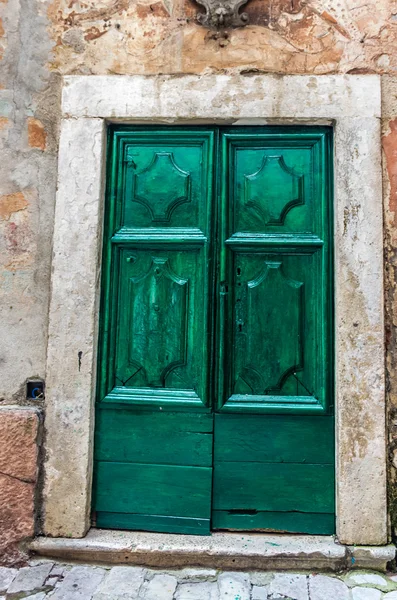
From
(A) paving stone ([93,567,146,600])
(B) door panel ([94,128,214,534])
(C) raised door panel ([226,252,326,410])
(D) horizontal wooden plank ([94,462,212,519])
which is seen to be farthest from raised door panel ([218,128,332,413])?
(A) paving stone ([93,567,146,600])

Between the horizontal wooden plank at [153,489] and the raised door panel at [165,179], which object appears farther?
the raised door panel at [165,179]

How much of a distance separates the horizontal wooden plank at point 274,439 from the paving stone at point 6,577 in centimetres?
115

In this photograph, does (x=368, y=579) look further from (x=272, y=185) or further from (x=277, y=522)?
(x=272, y=185)

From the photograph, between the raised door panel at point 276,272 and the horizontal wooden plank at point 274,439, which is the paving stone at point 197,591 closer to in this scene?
the horizontal wooden plank at point 274,439

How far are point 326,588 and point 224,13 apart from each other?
304cm

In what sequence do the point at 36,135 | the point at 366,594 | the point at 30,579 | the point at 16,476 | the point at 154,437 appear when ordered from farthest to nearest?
the point at 36,135
the point at 154,437
the point at 16,476
the point at 30,579
the point at 366,594

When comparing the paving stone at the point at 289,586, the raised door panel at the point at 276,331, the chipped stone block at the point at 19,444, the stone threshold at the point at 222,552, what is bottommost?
the paving stone at the point at 289,586

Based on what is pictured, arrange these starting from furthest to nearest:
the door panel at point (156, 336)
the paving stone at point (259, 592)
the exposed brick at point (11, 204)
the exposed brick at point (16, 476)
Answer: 1. the exposed brick at point (11, 204)
2. the door panel at point (156, 336)
3. the exposed brick at point (16, 476)
4. the paving stone at point (259, 592)

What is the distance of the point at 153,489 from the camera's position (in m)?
2.53

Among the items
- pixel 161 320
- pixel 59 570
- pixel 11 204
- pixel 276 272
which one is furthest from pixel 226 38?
pixel 59 570

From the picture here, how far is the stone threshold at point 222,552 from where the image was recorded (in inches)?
91.4

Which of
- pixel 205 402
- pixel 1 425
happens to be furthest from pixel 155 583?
pixel 1 425

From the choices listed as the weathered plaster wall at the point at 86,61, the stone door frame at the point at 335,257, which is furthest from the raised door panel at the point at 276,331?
the weathered plaster wall at the point at 86,61

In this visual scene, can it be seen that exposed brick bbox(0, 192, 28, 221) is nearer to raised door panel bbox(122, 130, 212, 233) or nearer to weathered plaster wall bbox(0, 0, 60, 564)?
weathered plaster wall bbox(0, 0, 60, 564)
